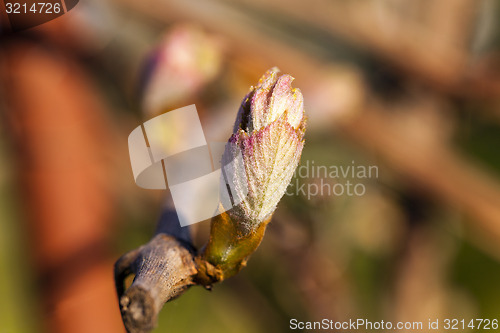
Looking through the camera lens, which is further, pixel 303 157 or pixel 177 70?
pixel 303 157

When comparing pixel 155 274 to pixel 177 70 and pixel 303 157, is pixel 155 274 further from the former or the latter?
pixel 303 157

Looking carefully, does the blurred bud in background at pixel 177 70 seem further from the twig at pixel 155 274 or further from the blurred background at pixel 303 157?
the twig at pixel 155 274

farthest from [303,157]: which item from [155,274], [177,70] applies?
[155,274]

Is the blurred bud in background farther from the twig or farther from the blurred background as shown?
the twig

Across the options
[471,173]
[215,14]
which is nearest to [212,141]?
[215,14]

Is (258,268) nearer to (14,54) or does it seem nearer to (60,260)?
(60,260)

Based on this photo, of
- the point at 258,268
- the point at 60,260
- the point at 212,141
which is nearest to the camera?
the point at 212,141

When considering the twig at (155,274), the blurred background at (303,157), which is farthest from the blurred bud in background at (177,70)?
the twig at (155,274)

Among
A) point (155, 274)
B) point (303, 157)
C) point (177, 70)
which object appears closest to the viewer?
point (155, 274)
